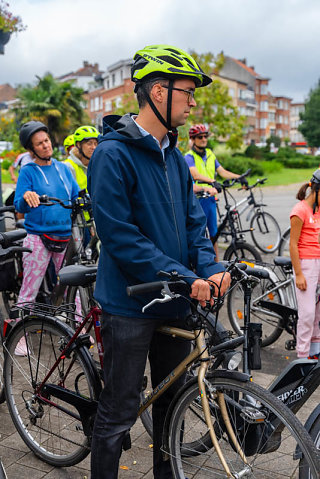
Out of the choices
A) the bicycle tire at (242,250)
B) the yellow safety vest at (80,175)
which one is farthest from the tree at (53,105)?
the yellow safety vest at (80,175)

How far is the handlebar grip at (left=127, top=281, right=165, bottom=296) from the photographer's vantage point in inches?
82.7

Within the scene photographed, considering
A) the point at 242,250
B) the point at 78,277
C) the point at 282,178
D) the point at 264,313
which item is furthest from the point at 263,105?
the point at 78,277

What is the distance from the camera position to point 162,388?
257 cm

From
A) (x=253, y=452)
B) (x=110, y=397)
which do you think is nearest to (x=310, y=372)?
(x=253, y=452)

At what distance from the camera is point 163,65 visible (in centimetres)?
227

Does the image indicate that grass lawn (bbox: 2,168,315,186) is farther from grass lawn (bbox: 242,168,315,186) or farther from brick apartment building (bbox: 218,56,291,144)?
brick apartment building (bbox: 218,56,291,144)

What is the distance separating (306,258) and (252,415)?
7.74 ft

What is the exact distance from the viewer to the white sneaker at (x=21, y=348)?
10.6 feet

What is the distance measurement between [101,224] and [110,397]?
791 mm

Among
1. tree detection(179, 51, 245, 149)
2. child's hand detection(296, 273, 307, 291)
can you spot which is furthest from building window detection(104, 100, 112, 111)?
child's hand detection(296, 273, 307, 291)

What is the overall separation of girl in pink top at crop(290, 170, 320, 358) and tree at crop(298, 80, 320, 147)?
241ft

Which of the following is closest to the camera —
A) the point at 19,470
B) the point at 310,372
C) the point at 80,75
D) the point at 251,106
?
the point at 310,372

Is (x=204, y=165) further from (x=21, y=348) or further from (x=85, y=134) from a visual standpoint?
(x=21, y=348)

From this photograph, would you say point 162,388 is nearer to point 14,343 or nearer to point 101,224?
point 101,224
